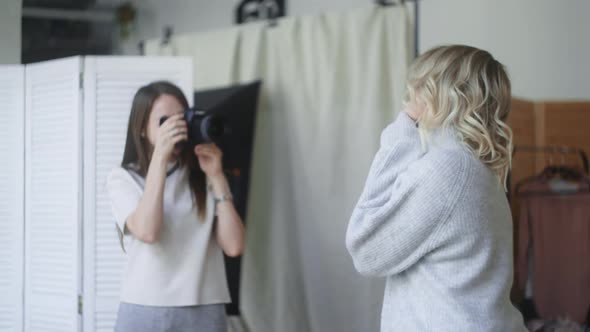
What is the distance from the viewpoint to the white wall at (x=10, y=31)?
1.07 metres

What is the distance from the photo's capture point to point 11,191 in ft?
3.53

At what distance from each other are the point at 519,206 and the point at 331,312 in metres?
0.67

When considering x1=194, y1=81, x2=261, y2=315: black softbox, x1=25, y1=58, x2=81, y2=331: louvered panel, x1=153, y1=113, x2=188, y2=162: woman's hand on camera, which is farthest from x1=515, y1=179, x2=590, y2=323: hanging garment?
x1=25, y1=58, x2=81, y2=331: louvered panel

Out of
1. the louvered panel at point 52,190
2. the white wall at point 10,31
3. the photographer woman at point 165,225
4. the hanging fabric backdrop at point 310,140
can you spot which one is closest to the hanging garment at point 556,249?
the hanging fabric backdrop at point 310,140

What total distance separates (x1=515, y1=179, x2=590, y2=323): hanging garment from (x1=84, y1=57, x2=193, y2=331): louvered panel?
131 cm

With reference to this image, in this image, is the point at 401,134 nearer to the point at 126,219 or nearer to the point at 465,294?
the point at 465,294

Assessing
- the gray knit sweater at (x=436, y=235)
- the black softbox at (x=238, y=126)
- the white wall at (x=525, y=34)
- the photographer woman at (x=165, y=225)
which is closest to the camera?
the gray knit sweater at (x=436, y=235)

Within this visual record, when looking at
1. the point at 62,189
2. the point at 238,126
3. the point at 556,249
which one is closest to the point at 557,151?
the point at 556,249

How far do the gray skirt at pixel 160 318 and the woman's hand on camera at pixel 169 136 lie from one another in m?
0.26

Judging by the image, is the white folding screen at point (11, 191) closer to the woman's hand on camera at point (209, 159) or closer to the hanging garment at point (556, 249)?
the woman's hand on camera at point (209, 159)

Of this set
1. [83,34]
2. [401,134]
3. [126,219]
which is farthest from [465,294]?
[83,34]

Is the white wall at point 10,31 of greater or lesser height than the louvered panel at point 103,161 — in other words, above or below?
above

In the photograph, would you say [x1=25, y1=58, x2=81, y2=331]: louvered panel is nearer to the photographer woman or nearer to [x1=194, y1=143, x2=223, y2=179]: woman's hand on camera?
the photographer woman

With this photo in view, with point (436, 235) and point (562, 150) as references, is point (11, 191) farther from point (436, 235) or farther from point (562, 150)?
point (562, 150)
